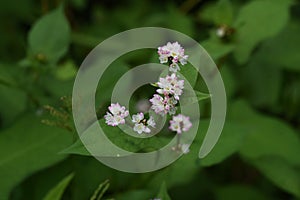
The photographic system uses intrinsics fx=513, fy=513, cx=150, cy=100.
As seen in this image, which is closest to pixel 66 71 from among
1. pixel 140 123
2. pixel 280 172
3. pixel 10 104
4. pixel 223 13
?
pixel 10 104

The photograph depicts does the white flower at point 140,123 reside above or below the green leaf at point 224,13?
below

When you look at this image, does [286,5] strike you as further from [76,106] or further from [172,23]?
[76,106]

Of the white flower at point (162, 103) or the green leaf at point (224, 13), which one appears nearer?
the white flower at point (162, 103)

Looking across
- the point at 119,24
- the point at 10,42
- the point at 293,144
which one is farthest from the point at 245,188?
the point at 10,42

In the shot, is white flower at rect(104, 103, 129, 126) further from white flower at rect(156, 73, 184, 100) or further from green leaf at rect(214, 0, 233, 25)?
green leaf at rect(214, 0, 233, 25)

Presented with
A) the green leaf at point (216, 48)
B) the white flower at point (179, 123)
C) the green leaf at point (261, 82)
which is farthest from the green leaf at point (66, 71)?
the white flower at point (179, 123)

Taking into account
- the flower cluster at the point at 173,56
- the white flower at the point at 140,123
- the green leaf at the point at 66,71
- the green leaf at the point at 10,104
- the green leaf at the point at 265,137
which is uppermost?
the green leaf at the point at 66,71

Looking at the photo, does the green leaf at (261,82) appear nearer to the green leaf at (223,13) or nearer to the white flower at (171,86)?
the green leaf at (223,13)
